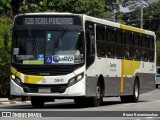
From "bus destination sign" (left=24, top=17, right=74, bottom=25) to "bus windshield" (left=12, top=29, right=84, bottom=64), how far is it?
361 mm

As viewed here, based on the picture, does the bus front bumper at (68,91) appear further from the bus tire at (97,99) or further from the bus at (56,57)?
the bus tire at (97,99)

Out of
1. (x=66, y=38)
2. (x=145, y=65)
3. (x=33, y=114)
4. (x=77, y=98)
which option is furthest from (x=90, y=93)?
(x=145, y=65)

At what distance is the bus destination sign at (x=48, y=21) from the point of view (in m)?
22.2

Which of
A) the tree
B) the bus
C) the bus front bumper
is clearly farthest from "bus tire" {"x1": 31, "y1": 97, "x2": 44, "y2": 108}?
the tree

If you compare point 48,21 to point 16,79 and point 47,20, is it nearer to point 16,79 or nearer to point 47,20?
point 47,20

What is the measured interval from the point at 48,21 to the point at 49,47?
1014mm

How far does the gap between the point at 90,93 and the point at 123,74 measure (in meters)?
4.39

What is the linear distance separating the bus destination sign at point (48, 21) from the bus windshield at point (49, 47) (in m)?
0.36

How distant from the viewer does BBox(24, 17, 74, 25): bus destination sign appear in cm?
2220

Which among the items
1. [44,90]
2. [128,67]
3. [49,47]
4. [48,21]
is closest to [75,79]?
[44,90]

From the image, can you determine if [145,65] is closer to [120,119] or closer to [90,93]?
[90,93]

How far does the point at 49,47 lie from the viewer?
21.8 m

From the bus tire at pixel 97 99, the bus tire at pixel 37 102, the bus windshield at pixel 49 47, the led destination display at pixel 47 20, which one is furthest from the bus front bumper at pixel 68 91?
the led destination display at pixel 47 20

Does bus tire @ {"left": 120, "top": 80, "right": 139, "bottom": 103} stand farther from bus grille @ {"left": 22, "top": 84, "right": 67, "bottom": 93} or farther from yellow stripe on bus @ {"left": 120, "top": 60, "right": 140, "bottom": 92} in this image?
bus grille @ {"left": 22, "top": 84, "right": 67, "bottom": 93}
